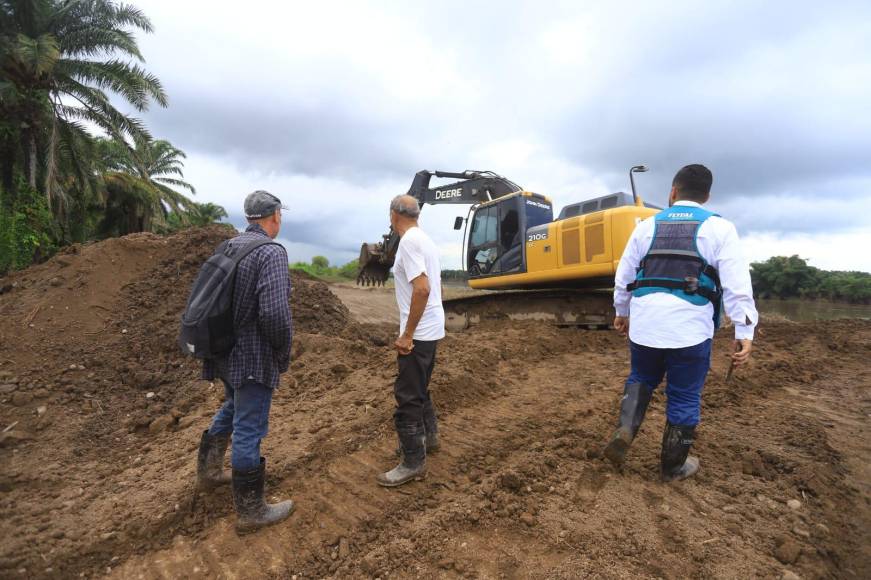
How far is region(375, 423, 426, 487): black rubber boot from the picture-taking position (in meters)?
3.22

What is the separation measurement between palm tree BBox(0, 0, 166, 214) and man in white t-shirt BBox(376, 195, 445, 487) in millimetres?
16063

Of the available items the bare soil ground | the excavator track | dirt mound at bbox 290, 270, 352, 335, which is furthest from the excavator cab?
the bare soil ground

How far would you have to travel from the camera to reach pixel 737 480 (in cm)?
330

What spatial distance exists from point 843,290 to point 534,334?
24456 mm

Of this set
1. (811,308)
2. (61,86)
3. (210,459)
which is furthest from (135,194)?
(811,308)

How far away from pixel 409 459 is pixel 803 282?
30110mm

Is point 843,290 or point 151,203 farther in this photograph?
point 843,290

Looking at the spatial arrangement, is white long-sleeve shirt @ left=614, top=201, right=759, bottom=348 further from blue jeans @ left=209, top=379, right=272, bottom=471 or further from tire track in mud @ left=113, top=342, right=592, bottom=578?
blue jeans @ left=209, top=379, right=272, bottom=471

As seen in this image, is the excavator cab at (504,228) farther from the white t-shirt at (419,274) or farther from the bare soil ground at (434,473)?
the white t-shirt at (419,274)

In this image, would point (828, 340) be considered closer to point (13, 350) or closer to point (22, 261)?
point (13, 350)

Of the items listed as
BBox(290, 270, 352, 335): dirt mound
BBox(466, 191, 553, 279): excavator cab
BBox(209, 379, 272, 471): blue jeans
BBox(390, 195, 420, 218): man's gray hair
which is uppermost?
BBox(466, 191, 553, 279): excavator cab

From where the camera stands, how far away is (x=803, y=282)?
26641 millimetres

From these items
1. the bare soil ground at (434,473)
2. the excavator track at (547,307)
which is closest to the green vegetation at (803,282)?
the excavator track at (547,307)

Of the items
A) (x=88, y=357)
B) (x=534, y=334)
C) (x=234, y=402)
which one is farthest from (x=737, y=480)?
(x=88, y=357)
